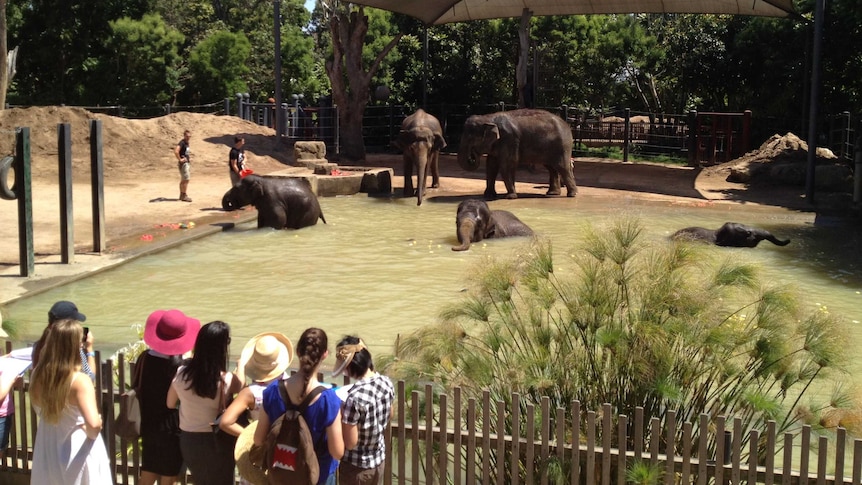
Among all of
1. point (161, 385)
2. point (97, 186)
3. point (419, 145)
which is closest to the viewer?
point (161, 385)

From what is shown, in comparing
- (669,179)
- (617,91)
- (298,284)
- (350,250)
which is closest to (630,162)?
(669,179)

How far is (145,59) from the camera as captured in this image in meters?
33.9

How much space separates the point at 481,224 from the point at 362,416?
10283mm

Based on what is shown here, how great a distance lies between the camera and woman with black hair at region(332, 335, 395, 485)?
470 centimetres

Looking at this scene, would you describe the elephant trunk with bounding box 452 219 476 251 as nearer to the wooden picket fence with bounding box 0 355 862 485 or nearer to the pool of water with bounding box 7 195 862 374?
the pool of water with bounding box 7 195 862 374

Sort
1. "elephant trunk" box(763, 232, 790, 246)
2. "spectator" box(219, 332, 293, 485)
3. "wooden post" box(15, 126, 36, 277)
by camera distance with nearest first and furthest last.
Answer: "spectator" box(219, 332, 293, 485)
"wooden post" box(15, 126, 36, 277)
"elephant trunk" box(763, 232, 790, 246)

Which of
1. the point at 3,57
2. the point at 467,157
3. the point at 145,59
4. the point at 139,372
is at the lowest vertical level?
the point at 139,372

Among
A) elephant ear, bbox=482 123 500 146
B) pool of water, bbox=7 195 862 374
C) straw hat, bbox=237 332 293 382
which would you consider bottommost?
pool of water, bbox=7 195 862 374

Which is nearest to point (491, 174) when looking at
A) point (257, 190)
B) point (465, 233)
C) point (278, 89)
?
point (257, 190)

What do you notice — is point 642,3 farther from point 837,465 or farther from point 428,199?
point 837,465

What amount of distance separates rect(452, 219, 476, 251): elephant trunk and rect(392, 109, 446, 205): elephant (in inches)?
183

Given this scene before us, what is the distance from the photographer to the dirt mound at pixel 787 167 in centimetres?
2011

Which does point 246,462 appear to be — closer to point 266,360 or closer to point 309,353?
point 266,360

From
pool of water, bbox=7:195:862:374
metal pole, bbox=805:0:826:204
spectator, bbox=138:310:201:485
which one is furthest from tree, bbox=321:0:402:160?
spectator, bbox=138:310:201:485
